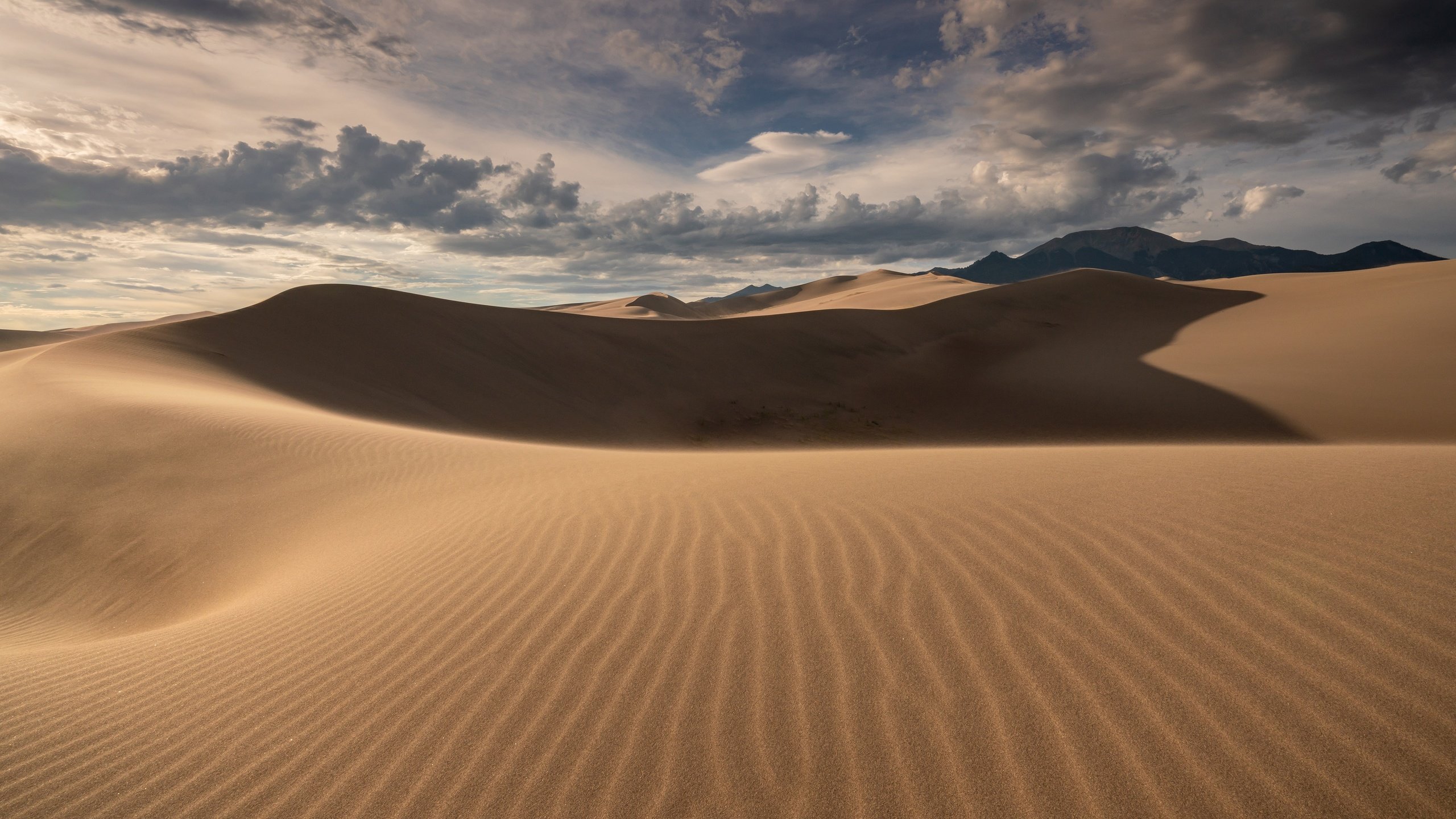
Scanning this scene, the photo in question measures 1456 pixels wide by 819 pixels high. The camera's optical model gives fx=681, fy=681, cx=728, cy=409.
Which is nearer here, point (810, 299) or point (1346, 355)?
point (1346, 355)

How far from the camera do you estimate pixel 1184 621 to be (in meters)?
3.09

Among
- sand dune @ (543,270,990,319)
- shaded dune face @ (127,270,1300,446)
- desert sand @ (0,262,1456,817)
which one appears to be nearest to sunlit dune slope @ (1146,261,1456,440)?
shaded dune face @ (127,270,1300,446)

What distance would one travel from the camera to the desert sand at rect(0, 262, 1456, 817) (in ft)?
8.04

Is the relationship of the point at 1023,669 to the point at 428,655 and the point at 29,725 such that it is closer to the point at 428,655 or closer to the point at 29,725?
the point at 428,655

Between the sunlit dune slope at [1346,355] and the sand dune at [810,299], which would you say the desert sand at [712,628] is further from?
the sand dune at [810,299]

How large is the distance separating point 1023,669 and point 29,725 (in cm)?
441

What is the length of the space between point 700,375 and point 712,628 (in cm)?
2045

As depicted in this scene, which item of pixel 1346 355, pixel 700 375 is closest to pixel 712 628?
pixel 700 375

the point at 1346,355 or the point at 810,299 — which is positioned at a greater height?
the point at 810,299

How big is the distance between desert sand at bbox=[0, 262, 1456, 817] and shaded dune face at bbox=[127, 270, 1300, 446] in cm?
749

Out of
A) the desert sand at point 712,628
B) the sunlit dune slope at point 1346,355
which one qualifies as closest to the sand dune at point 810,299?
the sunlit dune slope at point 1346,355

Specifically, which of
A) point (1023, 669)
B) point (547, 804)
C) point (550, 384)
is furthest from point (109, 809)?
point (550, 384)

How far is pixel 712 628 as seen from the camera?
341 centimetres

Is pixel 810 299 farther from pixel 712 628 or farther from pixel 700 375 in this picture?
pixel 712 628
